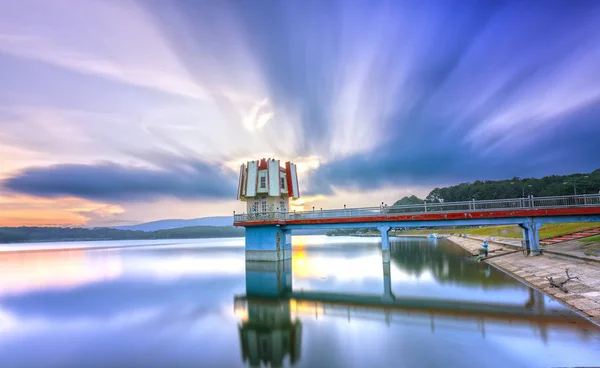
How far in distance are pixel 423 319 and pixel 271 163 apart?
28.9 m

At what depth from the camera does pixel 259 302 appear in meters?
20.5

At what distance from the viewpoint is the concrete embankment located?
48.9 feet

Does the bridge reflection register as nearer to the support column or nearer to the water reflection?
the water reflection

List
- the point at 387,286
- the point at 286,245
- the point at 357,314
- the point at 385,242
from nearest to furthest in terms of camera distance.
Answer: the point at 357,314 → the point at 387,286 → the point at 385,242 → the point at 286,245

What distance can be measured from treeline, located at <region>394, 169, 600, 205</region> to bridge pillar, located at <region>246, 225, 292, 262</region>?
72.6m

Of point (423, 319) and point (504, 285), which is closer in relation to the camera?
point (423, 319)

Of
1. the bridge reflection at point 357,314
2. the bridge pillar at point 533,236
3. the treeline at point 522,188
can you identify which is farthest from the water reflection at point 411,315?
the treeline at point 522,188

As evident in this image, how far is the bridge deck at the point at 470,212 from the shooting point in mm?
25625

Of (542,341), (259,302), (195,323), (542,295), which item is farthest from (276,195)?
(542,341)

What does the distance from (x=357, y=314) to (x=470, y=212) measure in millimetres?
16426

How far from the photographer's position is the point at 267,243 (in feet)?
129

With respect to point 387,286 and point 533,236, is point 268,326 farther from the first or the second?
point 533,236

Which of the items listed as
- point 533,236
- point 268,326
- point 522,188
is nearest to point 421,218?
point 533,236

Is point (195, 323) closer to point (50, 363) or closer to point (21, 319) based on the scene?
point (50, 363)
